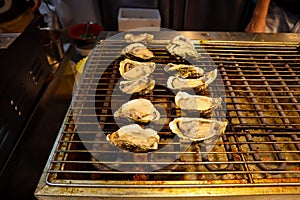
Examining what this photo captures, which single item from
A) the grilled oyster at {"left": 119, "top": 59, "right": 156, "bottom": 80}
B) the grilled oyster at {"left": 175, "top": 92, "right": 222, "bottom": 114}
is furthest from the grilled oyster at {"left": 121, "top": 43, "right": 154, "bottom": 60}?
the grilled oyster at {"left": 175, "top": 92, "right": 222, "bottom": 114}

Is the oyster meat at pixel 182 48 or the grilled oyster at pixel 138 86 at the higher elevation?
the oyster meat at pixel 182 48

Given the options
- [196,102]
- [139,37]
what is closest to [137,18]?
[139,37]

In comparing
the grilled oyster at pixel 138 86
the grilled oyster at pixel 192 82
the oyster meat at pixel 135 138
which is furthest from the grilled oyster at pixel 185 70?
the oyster meat at pixel 135 138

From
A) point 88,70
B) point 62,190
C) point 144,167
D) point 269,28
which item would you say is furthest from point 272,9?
point 62,190

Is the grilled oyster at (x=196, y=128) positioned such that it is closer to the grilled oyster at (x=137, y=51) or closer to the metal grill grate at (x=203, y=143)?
the metal grill grate at (x=203, y=143)

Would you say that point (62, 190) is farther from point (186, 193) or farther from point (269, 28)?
point (269, 28)

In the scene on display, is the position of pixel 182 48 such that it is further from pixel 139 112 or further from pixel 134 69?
pixel 139 112
